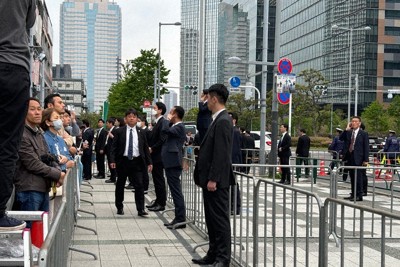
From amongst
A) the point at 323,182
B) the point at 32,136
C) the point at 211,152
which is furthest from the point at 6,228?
the point at 323,182

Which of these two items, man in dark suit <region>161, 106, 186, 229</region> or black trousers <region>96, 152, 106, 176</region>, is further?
black trousers <region>96, 152, 106, 176</region>

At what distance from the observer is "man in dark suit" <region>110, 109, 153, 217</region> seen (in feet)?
37.8

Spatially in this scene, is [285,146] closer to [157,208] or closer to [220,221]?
[157,208]

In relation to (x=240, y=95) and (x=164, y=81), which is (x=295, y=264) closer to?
(x=164, y=81)

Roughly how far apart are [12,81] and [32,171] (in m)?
3.08

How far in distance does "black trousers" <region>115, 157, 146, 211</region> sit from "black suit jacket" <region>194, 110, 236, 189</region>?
14.5ft

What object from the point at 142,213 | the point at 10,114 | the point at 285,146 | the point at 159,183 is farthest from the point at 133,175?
the point at 285,146

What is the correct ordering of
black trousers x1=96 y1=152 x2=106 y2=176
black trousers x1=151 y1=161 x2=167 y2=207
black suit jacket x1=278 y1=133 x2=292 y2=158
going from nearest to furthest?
black trousers x1=151 y1=161 x2=167 y2=207
black suit jacket x1=278 y1=133 x2=292 y2=158
black trousers x1=96 y1=152 x2=106 y2=176

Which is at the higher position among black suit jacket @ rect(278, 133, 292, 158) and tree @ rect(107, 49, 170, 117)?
tree @ rect(107, 49, 170, 117)

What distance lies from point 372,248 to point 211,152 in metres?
2.97

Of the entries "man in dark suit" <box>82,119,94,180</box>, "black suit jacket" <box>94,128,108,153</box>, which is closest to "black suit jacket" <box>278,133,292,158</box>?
"black suit jacket" <box>94,128,108,153</box>

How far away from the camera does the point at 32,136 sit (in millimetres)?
6098

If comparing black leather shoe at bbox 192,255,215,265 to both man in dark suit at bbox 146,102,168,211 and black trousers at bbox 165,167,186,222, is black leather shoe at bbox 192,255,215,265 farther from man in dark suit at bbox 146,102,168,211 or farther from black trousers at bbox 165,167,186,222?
man in dark suit at bbox 146,102,168,211

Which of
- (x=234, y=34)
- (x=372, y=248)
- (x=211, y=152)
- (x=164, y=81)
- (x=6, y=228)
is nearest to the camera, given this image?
(x=6, y=228)
